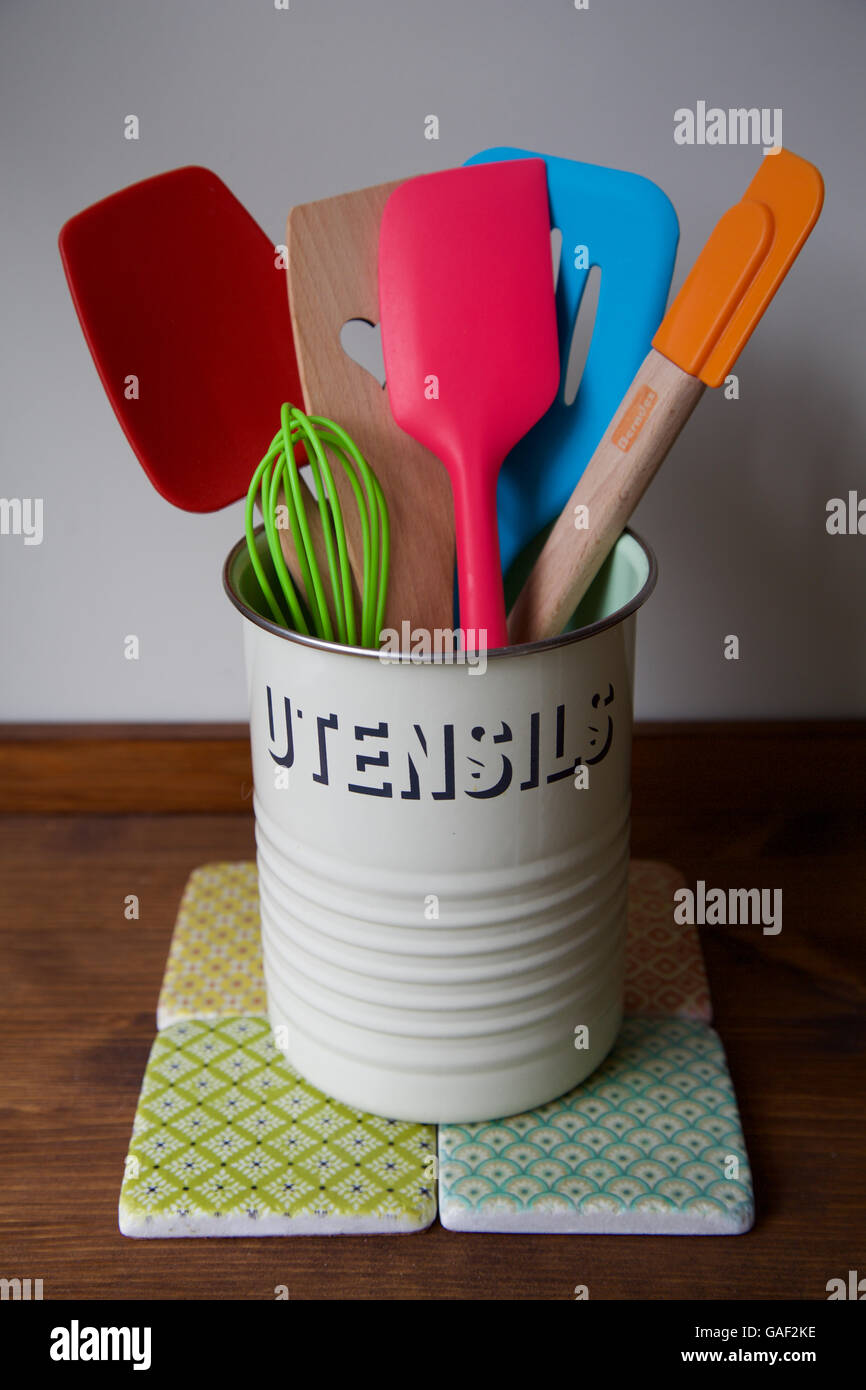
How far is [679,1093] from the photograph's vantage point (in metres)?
0.60

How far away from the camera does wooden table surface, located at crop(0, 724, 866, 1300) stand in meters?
0.53

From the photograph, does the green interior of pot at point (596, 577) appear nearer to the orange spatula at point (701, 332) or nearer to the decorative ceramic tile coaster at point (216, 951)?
the orange spatula at point (701, 332)

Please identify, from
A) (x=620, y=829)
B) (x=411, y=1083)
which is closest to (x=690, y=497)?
(x=620, y=829)

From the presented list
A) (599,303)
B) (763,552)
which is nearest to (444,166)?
(599,303)

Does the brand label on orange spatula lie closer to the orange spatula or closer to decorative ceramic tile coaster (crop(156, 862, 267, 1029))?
the orange spatula

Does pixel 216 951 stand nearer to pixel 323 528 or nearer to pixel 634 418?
pixel 323 528

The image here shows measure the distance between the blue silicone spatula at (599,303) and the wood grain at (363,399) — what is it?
0.14 ft

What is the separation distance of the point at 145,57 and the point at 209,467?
25cm

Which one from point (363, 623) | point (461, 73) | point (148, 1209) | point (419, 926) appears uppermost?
point (461, 73)

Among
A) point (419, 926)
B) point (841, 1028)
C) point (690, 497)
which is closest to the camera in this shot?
point (419, 926)

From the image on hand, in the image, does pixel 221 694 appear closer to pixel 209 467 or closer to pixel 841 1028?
pixel 209 467

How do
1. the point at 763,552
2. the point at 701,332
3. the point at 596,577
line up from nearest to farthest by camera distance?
the point at 701,332
the point at 596,577
the point at 763,552

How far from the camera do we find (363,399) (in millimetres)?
570

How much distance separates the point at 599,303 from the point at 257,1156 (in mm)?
403
